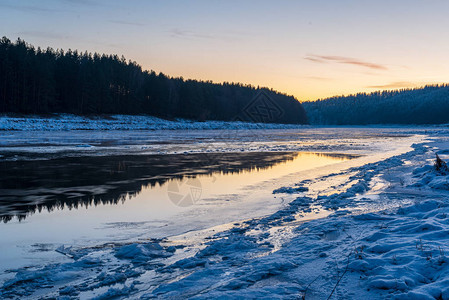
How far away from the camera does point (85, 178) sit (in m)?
11.7

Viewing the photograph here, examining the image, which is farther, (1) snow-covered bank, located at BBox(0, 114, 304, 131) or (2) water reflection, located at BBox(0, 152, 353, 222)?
(1) snow-covered bank, located at BBox(0, 114, 304, 131)

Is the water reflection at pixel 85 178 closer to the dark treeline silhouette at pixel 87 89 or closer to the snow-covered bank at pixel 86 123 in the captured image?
the snow-covered bank at pixel 86 123

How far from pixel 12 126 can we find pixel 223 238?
4849 centimetres

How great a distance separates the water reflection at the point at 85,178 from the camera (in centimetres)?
837

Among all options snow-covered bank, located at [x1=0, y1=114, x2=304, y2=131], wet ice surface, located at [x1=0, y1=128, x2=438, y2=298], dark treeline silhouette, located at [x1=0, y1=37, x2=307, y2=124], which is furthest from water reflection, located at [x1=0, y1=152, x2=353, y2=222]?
dark treeline silhouette, located at [x1=0, y1=37, x2=307, y2=124]

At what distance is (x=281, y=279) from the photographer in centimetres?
425

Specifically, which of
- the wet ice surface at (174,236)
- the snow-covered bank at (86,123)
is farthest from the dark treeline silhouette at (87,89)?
the wet ice surface at (174,236)

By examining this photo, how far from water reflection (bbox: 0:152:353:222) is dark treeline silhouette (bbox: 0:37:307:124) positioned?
47637 millimetres

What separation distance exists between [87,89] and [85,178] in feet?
199

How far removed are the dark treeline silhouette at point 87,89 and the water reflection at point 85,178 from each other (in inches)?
1875

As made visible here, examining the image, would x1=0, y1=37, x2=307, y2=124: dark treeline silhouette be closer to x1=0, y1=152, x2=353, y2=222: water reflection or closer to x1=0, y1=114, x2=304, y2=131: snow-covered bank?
x1=0, y1=114, x2=304, y2=131: snow-covered bank

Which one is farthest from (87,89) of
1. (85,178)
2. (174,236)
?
(174,236)

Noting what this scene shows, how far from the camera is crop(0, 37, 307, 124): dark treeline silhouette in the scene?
5684 centimetres

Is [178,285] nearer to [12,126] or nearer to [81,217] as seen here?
[81,217]
